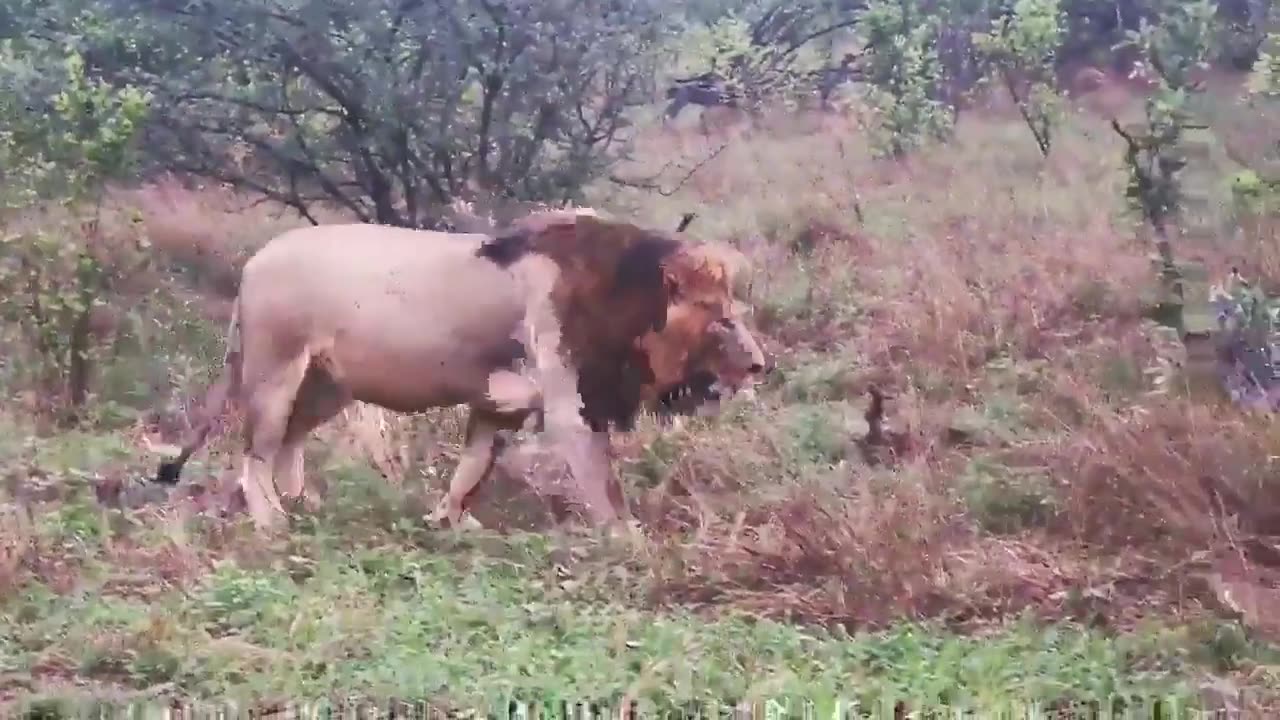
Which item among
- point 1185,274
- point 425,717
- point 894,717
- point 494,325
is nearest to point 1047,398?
point 1185,274

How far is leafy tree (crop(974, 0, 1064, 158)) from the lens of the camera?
4559 mm

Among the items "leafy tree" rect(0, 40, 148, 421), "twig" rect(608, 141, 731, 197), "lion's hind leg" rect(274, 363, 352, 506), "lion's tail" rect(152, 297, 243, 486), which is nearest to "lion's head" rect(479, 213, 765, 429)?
"twig" rect(608, 141, 731, 197)

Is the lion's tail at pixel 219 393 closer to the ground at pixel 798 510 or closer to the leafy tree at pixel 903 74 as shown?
the ground at pixel 798 510

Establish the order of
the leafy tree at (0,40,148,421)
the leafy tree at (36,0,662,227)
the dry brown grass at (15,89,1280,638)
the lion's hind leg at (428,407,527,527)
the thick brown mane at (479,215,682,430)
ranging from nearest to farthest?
the dry brown grass at (15,89,1280,638) → the lion's hind leg at (428,407,527,527) → the thick brown mane at (479,215,682,430) → the leafy tree at (0,40,148,421) → the leafy tree at (36,0,662,227)

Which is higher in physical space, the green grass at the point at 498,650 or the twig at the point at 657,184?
the twig at the point at 657,184

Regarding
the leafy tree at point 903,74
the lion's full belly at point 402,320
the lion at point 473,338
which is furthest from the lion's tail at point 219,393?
the leafy tree at point 903,74

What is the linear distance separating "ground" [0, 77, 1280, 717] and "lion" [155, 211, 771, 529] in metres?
0.11

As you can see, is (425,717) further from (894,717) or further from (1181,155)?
(1181,155)

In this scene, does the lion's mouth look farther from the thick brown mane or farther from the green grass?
the green grass

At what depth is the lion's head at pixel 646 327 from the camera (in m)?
3.98

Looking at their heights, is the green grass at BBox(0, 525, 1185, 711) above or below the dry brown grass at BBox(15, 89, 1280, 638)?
below

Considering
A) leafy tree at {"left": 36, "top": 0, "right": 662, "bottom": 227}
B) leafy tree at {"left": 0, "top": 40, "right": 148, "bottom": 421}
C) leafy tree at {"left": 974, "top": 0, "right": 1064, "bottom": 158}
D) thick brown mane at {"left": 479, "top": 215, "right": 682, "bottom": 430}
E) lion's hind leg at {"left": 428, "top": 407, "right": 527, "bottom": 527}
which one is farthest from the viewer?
leafy tree at {"left": 974, "top": 0, "right": 1064, "bottom": 158}

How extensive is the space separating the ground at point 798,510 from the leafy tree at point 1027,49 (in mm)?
110

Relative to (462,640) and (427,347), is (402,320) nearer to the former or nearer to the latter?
(427,347)
